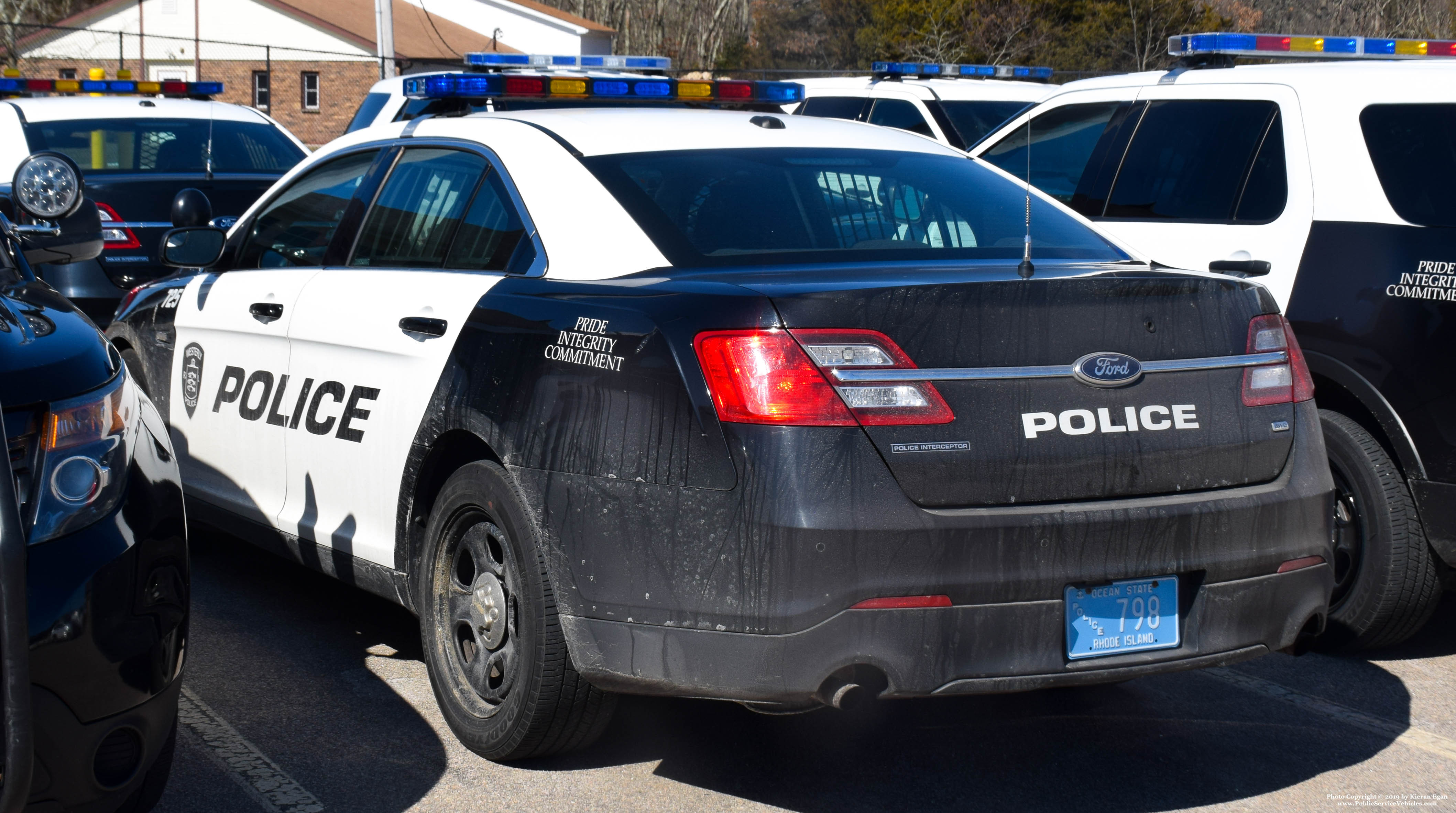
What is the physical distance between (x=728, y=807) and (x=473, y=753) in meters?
0.71

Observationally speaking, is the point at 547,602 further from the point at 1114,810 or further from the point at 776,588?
the point at 1114,810

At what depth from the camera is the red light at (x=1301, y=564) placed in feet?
11.2

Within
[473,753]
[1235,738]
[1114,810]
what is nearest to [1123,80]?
[1235,738]

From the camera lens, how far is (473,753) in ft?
12.7

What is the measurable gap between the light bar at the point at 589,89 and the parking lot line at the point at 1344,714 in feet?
8.42

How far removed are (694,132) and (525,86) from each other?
1002mm

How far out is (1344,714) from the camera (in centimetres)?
443

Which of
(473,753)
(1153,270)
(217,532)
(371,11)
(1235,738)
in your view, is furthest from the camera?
(371,11)

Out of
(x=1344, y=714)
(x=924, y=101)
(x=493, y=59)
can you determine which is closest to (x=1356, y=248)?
(x=1344, y=714)

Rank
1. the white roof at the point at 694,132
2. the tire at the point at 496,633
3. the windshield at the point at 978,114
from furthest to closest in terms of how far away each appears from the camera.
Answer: the windshield at the point at 978,114
the white roof at the point at 694,132
the tire at the point at 496,633

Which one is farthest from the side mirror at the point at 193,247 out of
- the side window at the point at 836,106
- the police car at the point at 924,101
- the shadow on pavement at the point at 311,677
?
the side window at the point at 836,106

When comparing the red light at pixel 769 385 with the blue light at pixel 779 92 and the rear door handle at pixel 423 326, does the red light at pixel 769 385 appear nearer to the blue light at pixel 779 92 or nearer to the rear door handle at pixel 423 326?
the rear door handle at pixel 423 326

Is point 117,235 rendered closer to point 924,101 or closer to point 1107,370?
point 924,101

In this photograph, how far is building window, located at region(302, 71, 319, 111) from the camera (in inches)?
1845
